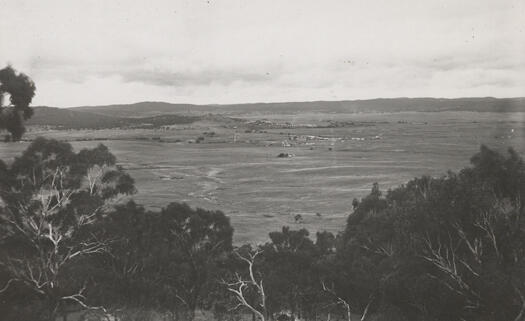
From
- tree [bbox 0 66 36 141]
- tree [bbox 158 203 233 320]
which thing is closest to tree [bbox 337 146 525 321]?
tree [bbox 158 203 233 320]

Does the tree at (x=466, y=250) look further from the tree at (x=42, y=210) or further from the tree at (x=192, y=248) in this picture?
the tree at (x=42, y=210)

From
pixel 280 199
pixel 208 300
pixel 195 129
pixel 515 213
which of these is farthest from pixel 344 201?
pixel 195 129

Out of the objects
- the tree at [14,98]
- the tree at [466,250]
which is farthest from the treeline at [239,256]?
the tree at [14,98]

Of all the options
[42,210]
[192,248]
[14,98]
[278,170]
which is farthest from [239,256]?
[278,170]

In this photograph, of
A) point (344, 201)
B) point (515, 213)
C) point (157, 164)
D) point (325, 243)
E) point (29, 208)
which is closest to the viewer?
point (515, 213)

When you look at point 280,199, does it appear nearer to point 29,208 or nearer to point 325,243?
point 325,243

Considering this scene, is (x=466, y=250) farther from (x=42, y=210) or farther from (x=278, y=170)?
(x=278, y=170)

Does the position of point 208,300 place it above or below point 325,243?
below
